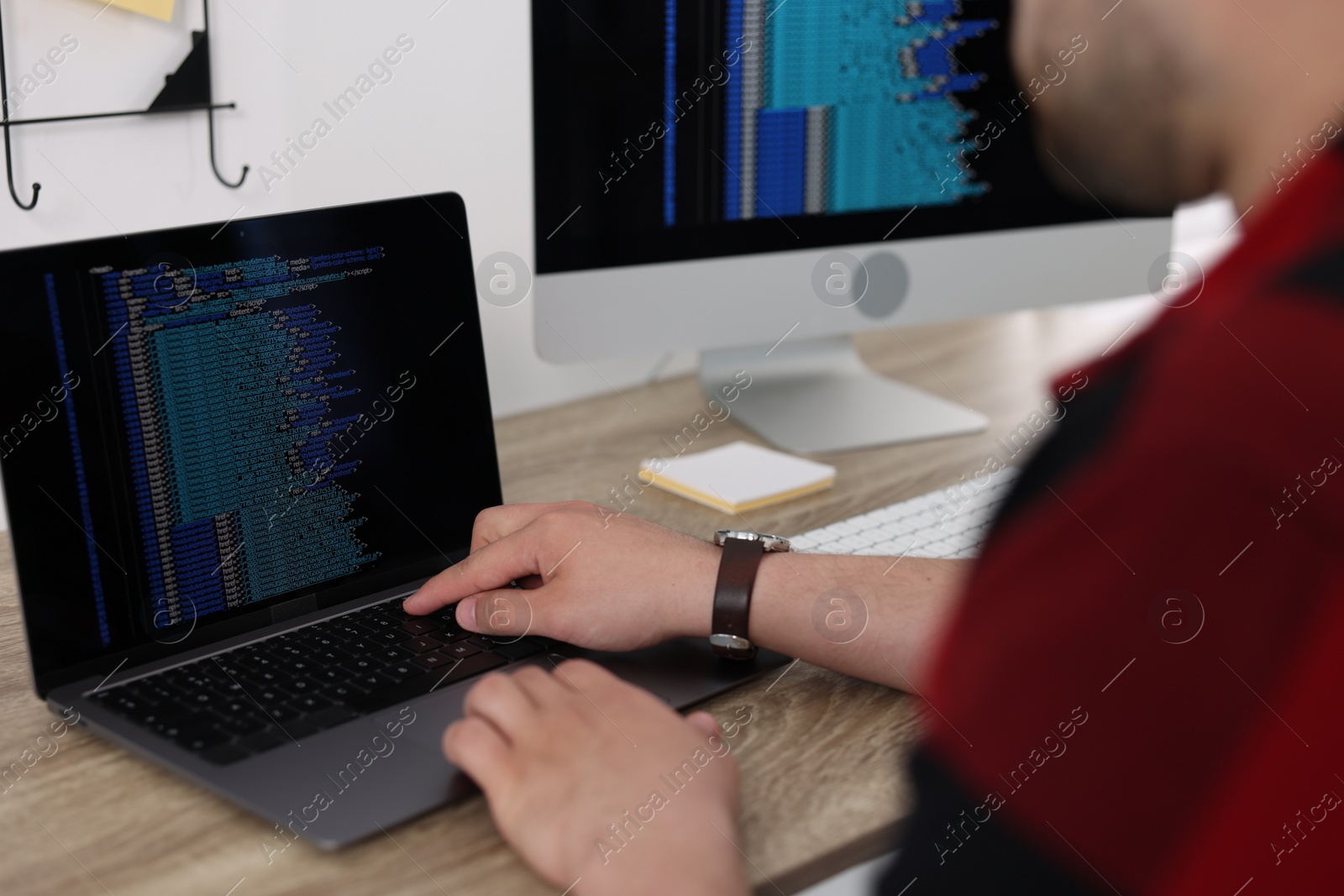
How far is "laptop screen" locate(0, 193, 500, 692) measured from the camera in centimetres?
75

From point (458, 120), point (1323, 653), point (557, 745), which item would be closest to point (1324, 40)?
point (1323, 653)

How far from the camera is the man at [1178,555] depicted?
385 mm

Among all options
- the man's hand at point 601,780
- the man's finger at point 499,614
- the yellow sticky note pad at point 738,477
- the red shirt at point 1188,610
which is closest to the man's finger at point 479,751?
the man's hand at point 601,780

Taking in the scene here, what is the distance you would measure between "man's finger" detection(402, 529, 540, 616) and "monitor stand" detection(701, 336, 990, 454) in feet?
1.58

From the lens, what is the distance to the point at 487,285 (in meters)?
1.38

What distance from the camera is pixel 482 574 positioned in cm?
84

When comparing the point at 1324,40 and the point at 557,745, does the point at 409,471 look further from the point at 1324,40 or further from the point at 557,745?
the point at 1324,40

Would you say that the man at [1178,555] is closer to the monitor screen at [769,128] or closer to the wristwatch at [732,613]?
the wristwatch at [732,613]

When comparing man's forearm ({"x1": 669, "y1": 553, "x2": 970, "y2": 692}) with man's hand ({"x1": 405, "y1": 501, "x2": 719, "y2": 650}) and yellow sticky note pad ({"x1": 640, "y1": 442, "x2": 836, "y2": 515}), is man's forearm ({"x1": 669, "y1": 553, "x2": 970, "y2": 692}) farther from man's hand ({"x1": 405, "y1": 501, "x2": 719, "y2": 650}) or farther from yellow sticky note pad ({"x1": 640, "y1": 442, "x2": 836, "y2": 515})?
yellow sticky note pad ({"x1": 640, "y1": 442, "x2": 836, "y2": 515})

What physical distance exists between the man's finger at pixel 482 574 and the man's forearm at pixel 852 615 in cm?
12

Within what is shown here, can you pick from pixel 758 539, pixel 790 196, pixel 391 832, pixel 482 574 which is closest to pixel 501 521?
pixel 482 574

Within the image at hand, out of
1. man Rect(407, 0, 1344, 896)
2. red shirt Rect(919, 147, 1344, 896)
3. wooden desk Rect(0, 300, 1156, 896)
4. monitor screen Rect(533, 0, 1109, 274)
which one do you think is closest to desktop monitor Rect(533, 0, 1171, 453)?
monitor screen Rect(533, 0, 1109, 274)

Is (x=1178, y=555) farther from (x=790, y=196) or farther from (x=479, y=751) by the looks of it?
(x=790, y=196)

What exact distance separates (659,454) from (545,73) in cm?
39
